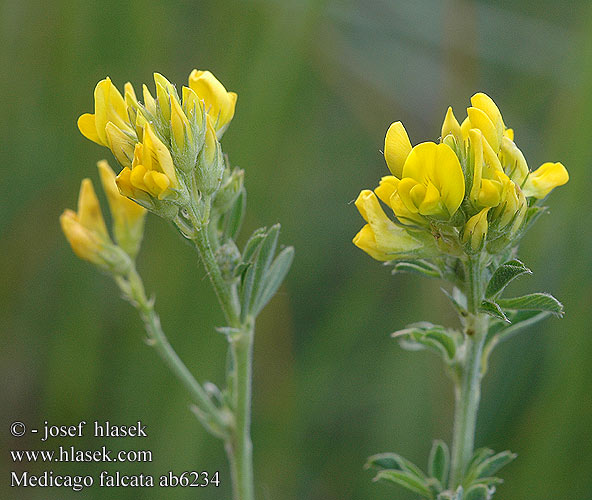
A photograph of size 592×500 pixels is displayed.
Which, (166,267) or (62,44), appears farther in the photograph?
(62,44)

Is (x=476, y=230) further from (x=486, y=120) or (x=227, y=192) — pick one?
(x=227, y=192)

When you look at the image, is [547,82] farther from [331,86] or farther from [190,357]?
[190,357]

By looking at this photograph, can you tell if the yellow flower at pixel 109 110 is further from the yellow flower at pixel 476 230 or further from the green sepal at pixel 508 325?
the green sepal at pixel 508 325

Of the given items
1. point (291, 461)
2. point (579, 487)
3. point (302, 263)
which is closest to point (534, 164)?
point (302, 263)

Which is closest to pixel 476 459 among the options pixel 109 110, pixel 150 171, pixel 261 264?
pixel 261 264

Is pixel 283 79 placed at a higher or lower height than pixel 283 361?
higher

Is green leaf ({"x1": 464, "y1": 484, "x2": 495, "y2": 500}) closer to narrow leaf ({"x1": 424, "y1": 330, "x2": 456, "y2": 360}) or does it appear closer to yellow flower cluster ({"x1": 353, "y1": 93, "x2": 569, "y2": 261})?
narrow leaf ({"x1": 424, "y1": 330, "x2": 456, "y2": 360})

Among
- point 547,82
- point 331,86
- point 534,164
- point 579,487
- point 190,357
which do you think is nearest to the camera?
point 579,487

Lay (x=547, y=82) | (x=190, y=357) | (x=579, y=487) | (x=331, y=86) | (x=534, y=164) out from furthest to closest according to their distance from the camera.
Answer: (x=331, y=86), (x=547, y=82), (x=534, y=164), (x=190, y=357), (x=579, y=487)

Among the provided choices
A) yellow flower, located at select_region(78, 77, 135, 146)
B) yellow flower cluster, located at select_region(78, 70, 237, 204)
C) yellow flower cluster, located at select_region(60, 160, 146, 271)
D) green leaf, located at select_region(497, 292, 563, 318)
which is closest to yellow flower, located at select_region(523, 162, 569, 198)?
green leaf, located at select_region(497, 292, 563, 318)
